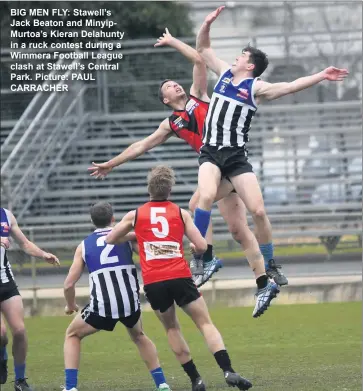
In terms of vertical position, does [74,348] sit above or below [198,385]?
above

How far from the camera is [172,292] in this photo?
878 centimetres

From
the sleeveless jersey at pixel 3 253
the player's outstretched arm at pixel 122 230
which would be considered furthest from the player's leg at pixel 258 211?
the sleeveless jersey at pixel 3 253

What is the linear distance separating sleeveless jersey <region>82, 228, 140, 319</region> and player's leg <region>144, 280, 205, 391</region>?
12.6 inches

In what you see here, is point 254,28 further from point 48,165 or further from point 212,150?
point 212,150

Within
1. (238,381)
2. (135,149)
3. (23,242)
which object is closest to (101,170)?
(135,149)

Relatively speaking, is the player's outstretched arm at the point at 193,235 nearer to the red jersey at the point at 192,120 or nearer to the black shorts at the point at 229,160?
the black shorts at the point at 229,160

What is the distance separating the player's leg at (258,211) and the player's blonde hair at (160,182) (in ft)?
4.39

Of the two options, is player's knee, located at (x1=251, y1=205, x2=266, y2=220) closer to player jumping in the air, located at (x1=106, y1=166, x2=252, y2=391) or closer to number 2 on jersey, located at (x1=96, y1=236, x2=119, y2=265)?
player jumping in the air, located at (x1=106, y1=166, x2=252, y2=391)

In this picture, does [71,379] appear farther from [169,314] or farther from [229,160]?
[229,160]

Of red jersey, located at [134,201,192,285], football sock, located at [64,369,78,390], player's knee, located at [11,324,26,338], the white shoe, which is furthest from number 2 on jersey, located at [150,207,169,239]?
player's knee, located at [11,324,26,338]

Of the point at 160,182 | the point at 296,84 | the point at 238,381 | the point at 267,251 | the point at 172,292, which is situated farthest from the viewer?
the point at 267,251

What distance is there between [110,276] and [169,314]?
0.62 meters

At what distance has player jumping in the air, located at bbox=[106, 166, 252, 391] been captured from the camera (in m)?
8.68

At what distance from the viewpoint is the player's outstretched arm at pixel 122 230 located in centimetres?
868
